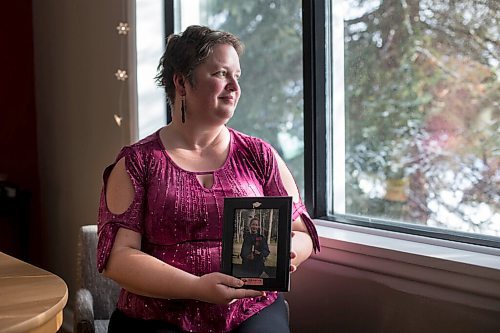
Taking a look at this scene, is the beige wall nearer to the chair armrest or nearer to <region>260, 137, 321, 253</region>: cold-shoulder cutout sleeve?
the chair armrest

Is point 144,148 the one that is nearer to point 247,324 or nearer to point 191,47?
point 191,47

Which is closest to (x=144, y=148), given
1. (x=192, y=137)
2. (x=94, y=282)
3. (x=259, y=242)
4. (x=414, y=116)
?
(x=192, y=137)

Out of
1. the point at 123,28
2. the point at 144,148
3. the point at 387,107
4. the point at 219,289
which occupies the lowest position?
the point at 219,289

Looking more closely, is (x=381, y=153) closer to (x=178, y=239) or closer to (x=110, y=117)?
(x=178, y=239)

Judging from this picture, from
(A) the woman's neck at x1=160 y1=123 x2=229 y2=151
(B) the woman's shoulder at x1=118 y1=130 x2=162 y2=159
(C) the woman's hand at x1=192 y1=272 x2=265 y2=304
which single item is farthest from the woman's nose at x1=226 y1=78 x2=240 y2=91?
(C) the woman's hand at x1=192 y1=272 x2=265 y2=304

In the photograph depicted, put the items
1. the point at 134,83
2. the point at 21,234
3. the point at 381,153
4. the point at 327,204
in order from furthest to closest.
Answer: the point at 21,234 < the point at 134,83 < the point at 327,204 < the point at 381,153

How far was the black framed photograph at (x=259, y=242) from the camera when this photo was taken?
161cm

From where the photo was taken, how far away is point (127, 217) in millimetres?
1816

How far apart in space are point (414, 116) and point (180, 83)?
26.2 inches

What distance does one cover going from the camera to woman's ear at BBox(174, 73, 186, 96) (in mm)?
1922

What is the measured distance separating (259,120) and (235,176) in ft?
2.79

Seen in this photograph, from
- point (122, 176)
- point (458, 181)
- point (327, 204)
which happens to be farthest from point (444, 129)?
point (122, 176)

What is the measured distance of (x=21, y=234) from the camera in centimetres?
370

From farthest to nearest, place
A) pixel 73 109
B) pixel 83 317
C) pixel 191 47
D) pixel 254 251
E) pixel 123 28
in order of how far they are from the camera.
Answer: pixel 73 109
pixel 123 28
pixel 83 317
pixel 191 47
pixel 254 251
